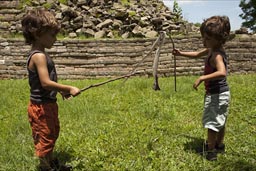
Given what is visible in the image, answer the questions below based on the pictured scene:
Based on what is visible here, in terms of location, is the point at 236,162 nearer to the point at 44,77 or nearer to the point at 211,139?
the point at 211,139

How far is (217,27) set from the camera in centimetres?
301

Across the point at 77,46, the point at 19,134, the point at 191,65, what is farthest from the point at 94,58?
the point at 19,134

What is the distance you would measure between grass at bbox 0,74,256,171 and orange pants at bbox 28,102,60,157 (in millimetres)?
410

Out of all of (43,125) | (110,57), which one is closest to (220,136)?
(43,125)

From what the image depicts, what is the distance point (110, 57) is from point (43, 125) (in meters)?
7.62

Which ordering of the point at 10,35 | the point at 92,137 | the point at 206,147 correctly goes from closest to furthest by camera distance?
the point at 206,147
the point at 92,137
the point at 10,35

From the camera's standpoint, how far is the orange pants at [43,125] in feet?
9.06

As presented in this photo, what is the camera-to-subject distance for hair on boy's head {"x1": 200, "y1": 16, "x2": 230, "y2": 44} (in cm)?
302

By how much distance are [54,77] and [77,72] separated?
Answer: 742cm

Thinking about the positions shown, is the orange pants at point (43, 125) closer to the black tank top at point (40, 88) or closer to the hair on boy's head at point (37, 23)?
the black tank top at point (40, 88)

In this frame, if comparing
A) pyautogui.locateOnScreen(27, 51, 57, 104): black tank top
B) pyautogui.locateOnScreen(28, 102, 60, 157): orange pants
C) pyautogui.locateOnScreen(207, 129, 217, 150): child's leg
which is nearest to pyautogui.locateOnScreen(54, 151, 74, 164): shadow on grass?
pyautogui.locateOnScreen(28, 102, 60, 157): orange pants

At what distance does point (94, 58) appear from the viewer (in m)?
10.3

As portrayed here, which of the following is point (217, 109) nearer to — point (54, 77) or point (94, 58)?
point (54, 77)

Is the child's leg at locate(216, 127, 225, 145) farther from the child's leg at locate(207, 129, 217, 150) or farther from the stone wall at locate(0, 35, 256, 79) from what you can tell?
the stone wall at locate(0, 35, 256, 79)
